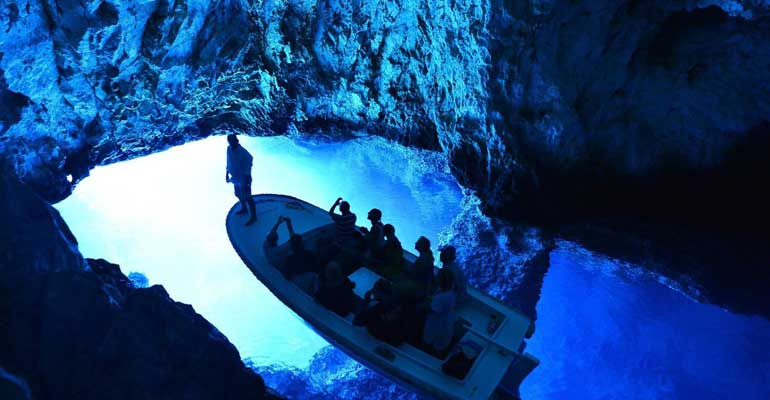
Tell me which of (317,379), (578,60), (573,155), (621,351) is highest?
(578,60)

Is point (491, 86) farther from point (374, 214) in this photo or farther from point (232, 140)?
point (232, 140)

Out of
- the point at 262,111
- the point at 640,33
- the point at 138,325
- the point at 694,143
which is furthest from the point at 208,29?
the point at 694,143

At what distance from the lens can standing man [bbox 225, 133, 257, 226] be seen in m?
6.37

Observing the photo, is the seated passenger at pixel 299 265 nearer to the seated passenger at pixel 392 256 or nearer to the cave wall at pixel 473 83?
the seated passenger at pixel 392 256

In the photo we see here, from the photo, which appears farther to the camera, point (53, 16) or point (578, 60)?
point (578, 60)

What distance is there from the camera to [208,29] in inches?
353

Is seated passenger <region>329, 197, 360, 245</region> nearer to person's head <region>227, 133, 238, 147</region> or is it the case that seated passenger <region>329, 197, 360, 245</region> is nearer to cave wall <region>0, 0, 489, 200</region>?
person's head <region>227, 133, 238, 147</region>

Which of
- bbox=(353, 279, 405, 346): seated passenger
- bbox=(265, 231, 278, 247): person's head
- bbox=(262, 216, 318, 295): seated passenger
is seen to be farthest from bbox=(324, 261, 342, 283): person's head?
bbox=(265, 231, 278, 247): person's head

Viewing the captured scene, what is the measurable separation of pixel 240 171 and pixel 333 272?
98.4 inches

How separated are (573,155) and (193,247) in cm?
716

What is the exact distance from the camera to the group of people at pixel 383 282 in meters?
4.82

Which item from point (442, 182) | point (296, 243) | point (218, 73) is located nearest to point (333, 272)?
point (296, 243)

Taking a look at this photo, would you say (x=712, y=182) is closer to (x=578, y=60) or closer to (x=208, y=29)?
(x=578, y=60)

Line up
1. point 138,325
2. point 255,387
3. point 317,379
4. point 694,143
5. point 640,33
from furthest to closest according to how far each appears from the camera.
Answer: point 694,143
point 640,33
point 317,379
point 255,387
point 138,325
